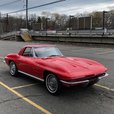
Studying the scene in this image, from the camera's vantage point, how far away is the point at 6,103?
5762 millimetres

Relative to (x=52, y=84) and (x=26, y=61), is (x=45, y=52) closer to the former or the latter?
(x=26, y=61)

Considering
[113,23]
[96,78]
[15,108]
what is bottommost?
[15,108]

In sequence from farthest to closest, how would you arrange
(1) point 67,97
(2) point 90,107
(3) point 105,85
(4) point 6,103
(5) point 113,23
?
(5) point 113,23 < (3) point 105,85 < (1) point 67,97 < (4) point 6,103 < (2) point 90,107

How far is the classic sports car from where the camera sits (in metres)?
5.90

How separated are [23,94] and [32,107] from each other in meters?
1.12

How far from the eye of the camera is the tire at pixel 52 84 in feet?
20.3

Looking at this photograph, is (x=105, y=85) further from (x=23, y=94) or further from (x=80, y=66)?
(x=23, y=94)

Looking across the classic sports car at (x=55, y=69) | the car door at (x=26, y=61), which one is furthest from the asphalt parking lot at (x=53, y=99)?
the car door at (x=26, y=61)

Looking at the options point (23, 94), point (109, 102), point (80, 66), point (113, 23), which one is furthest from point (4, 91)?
point (113, 23)

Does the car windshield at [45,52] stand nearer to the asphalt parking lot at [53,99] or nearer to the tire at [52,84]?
the asphalt parking lot at [53,99]

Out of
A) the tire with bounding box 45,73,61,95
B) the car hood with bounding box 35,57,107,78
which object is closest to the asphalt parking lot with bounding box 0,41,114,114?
the tire with bounding box 45,73,61,95

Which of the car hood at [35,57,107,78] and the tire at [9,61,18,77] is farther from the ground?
the car hood at [35,57,107,78]

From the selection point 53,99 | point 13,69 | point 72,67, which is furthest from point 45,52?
point 53,99

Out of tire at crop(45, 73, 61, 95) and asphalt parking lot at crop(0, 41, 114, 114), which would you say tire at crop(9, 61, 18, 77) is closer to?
asphalt parking lot at crop(0, 41, 114, 114)
